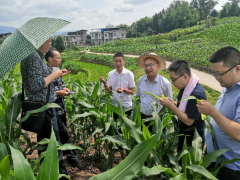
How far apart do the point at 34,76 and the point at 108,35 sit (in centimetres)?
5797

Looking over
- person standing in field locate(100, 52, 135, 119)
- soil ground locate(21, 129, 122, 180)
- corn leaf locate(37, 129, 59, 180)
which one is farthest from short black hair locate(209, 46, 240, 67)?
person standing in field locate(100, 52, 135, 119)

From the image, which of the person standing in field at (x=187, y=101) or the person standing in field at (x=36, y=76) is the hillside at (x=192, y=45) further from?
the person standing in field at (x=36, y=76)

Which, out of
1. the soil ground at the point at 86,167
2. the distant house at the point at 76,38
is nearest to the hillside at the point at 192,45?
the soil ground at the point at 86,167

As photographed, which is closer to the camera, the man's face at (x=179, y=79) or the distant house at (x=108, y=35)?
the man's face at (x=179, y=79)

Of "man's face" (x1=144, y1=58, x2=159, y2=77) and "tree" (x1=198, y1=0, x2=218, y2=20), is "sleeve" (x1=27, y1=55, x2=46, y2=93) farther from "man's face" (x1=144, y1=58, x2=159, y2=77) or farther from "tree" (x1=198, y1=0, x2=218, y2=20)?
"tree" (x1=198, y1=0, x2=218, y2=20)

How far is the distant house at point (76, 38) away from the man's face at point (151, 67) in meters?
60.4

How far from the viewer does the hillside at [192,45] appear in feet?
54.9

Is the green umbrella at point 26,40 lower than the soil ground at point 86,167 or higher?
higher

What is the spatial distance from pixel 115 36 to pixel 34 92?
56496mm

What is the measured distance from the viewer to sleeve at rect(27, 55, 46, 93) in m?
1.95

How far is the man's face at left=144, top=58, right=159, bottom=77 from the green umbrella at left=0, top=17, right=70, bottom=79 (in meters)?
1.06

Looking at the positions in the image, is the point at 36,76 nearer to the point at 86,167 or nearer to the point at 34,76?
the point at 34,76

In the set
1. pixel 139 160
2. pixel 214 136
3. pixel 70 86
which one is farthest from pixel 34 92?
pixel 70 86

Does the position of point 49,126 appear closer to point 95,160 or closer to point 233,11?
point 95,160
